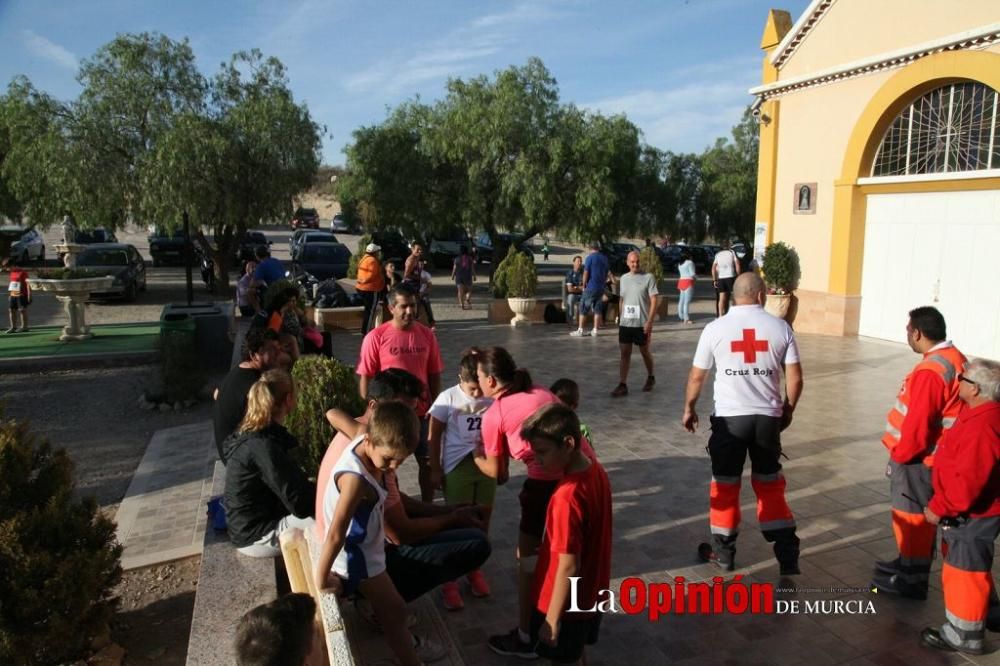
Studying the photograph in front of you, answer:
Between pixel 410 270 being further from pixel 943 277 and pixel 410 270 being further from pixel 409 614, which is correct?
pixel 409 614

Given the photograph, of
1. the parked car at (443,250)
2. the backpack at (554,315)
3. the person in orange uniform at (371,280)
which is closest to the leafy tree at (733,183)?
the parked car at (443,250)

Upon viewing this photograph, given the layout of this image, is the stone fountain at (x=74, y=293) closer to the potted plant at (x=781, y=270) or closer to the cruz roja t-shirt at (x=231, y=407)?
the cruz roja t-shirt at (x=231, y=407)

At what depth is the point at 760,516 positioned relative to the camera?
4.20 meters

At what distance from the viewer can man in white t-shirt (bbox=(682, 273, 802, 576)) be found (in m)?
4.19

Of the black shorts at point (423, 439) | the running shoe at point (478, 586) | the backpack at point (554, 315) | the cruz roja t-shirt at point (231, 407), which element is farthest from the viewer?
the backpack at point (554, 315)

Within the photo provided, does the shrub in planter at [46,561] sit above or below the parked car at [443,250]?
below

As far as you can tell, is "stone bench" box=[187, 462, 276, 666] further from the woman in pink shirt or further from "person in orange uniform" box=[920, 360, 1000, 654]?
"person in orange uniform" box=[920, 360, 1000, 654]

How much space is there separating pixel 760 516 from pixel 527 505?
143cm

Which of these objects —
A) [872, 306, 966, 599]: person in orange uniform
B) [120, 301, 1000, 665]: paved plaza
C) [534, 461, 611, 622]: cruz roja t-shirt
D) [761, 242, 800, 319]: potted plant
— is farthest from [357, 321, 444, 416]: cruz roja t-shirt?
[761, 242, 800, 319]: potted plant

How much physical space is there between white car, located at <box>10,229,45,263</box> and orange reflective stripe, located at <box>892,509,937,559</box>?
2965 cm

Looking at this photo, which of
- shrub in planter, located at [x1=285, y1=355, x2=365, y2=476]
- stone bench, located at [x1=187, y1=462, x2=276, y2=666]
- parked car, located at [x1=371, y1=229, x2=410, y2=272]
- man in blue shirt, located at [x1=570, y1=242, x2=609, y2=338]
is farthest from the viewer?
parked car, located at [x1=371, y1=229, x2=410, y2=272]

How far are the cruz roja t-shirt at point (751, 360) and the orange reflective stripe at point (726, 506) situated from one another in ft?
1.43

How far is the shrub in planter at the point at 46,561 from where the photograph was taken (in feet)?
10.8

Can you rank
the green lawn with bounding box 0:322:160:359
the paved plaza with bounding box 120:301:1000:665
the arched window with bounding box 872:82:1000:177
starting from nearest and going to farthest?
the paved plaza with bounding box 120:301:1000:665, the arched window with bounding box 872:82:1000:177, the green lawn with bounding box 0:322:160:359
